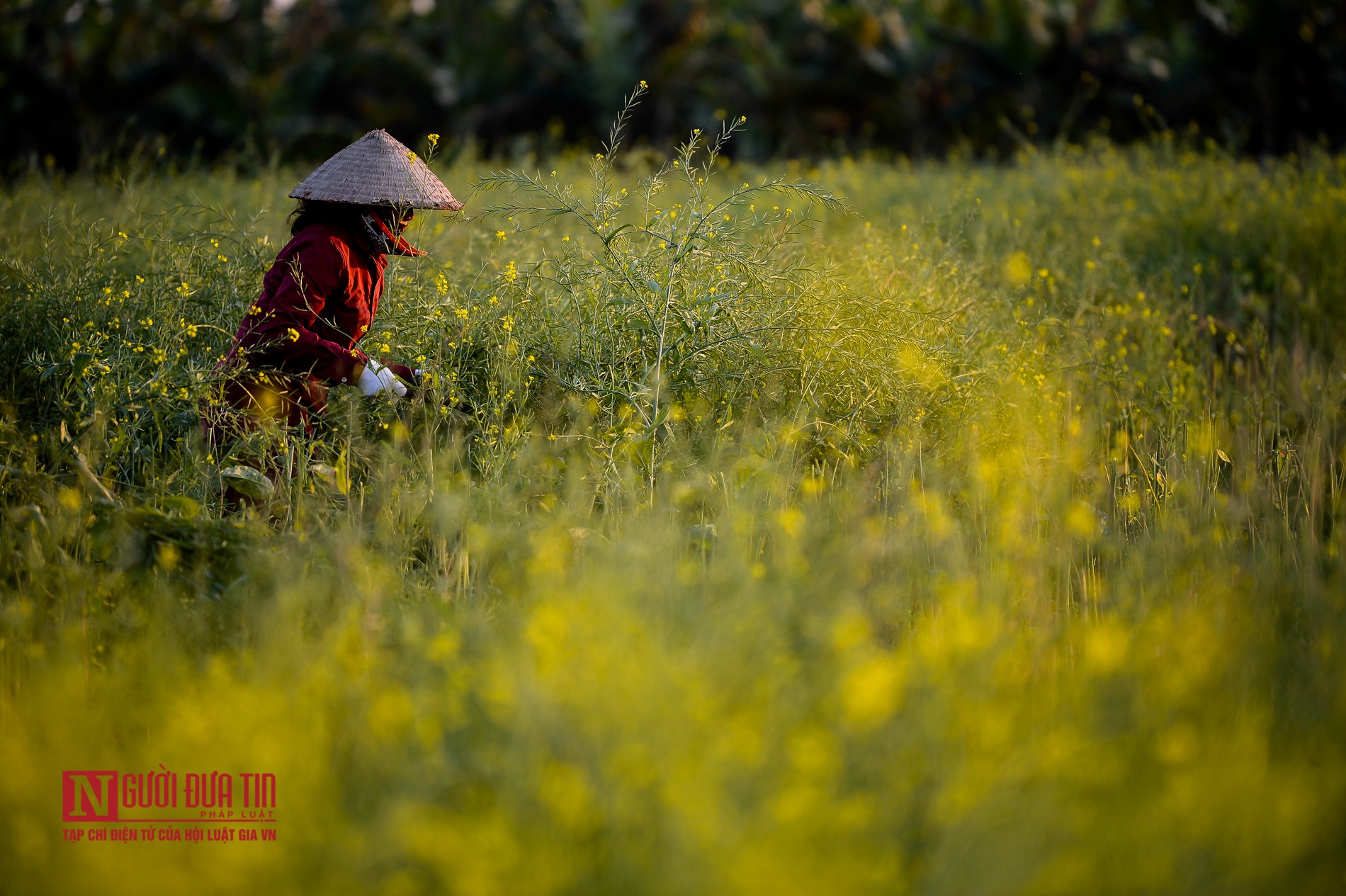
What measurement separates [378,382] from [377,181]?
27.1 inches

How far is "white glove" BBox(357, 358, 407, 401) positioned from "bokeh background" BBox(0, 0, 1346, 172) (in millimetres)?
9359

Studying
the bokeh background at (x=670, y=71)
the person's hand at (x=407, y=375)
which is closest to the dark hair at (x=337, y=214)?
the person's hand at (x=407, y=375)

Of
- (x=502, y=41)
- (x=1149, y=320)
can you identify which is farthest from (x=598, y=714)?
(x=502, y=41)

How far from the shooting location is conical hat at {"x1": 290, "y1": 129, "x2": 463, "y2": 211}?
3.31 m

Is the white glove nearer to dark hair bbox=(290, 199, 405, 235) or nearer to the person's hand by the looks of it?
the person's hand

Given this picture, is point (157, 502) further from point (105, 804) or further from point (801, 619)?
point (801, 619)

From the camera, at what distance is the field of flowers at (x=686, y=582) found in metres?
1.50

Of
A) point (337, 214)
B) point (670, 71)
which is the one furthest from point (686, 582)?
point (670, 71)

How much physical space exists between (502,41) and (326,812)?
13.6 meters

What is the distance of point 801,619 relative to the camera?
1.92 metres

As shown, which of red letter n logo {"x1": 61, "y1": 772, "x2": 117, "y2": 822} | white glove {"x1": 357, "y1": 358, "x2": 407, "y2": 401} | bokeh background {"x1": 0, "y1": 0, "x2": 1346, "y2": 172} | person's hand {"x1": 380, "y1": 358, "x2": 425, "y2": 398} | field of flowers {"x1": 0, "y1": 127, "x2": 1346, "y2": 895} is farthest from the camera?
bokeh background {"x1": 0, "y1": 0, "x2": 1346, "y2": 172}

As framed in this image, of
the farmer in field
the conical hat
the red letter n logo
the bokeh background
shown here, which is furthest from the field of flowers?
the bokeh background

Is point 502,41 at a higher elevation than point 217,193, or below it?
higher

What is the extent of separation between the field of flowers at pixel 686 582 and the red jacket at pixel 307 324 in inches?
6.5
